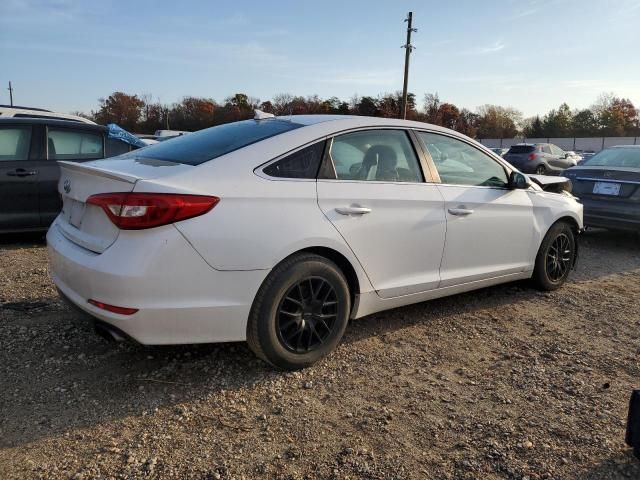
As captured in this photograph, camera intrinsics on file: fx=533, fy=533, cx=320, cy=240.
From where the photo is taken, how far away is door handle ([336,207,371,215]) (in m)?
3.24

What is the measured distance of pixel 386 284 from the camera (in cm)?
354

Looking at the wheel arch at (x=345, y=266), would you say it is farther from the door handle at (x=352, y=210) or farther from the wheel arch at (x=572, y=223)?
the wheel arch at (x=572, y=223)

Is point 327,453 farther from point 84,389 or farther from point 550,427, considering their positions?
point 84,389

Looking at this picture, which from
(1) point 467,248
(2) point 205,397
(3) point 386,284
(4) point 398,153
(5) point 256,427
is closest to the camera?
(5) point 256,427

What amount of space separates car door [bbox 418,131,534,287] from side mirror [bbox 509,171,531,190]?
0.04 meters

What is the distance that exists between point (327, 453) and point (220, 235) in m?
1.19

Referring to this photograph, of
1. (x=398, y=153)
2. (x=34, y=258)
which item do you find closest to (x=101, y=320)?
(x=398, y=153)

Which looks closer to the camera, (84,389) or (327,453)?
(327,453)

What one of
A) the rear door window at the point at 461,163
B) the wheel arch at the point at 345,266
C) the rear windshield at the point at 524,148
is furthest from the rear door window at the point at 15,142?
the rear windshield at the point at 524,148

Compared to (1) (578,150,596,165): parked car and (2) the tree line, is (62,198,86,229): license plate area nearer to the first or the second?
(1) (578,150,596,165): parked car

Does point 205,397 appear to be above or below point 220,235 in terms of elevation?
below

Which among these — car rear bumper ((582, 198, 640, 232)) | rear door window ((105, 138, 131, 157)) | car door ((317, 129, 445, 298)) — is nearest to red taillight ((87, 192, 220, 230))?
car door ((317, 129, 445, 298))

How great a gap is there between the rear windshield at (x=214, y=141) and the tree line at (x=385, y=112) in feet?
187

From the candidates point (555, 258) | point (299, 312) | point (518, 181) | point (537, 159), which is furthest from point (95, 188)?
point (537, 159)
